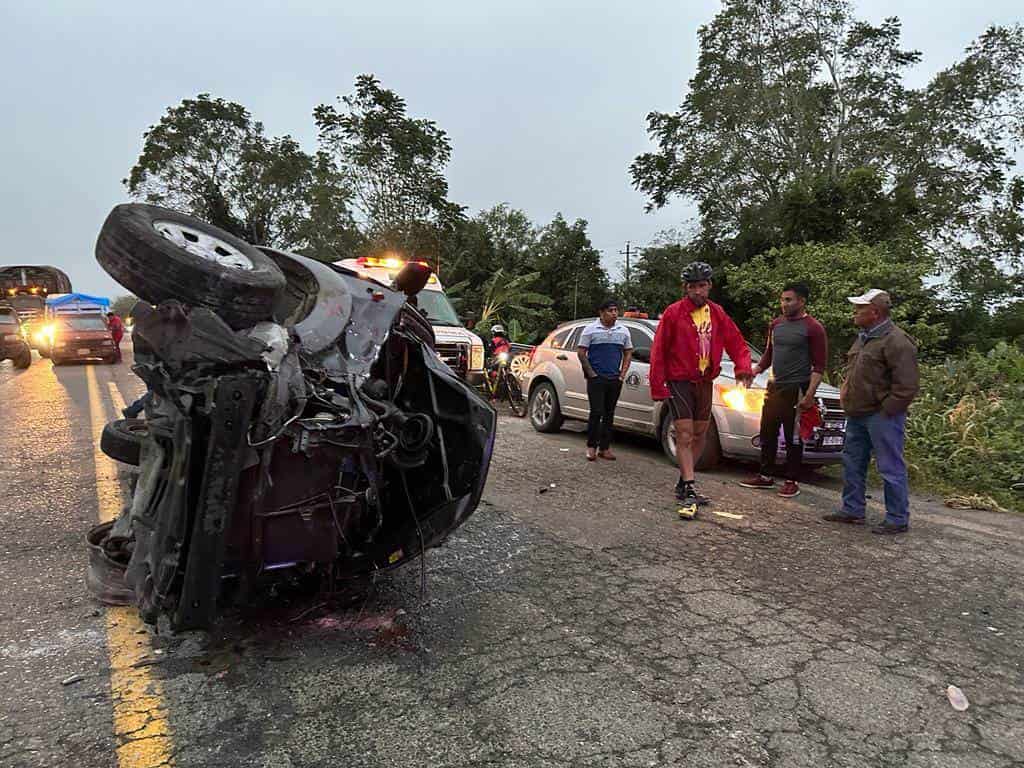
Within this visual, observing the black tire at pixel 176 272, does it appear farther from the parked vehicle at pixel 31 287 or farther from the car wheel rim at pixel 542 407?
the parked vehicle at pixel 31 287

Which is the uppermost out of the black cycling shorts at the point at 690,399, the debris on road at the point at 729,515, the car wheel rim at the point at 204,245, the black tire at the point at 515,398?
the car wheel rim at the point at 204,245

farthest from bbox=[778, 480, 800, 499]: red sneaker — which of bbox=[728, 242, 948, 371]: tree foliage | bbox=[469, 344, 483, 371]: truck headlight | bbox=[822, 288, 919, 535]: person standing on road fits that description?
bbox=[728, 242, 948, 371]: tree foliage

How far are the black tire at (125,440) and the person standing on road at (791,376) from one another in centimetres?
501

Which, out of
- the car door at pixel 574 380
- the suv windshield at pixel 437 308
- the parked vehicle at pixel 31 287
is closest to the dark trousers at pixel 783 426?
the car door at pixel 574 380

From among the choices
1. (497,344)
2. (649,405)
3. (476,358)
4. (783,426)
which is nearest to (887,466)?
(783,426)

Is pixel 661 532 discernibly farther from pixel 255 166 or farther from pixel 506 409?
pixel 255 166

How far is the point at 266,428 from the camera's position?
8.41 ft

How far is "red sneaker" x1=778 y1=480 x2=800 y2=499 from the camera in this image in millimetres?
6180

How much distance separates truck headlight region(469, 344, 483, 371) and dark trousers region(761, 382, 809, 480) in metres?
5.87

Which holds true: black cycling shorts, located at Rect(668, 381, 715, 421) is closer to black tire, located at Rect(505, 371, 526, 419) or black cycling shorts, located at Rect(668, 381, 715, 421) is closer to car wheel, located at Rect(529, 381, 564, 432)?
car wheel, located at Rect(529, 381, 564, 432)

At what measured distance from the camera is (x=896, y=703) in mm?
2748

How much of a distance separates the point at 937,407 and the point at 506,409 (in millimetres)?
6411

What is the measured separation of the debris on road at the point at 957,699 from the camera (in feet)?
8.98

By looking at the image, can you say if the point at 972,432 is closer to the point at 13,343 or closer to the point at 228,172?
the point at 13,343
